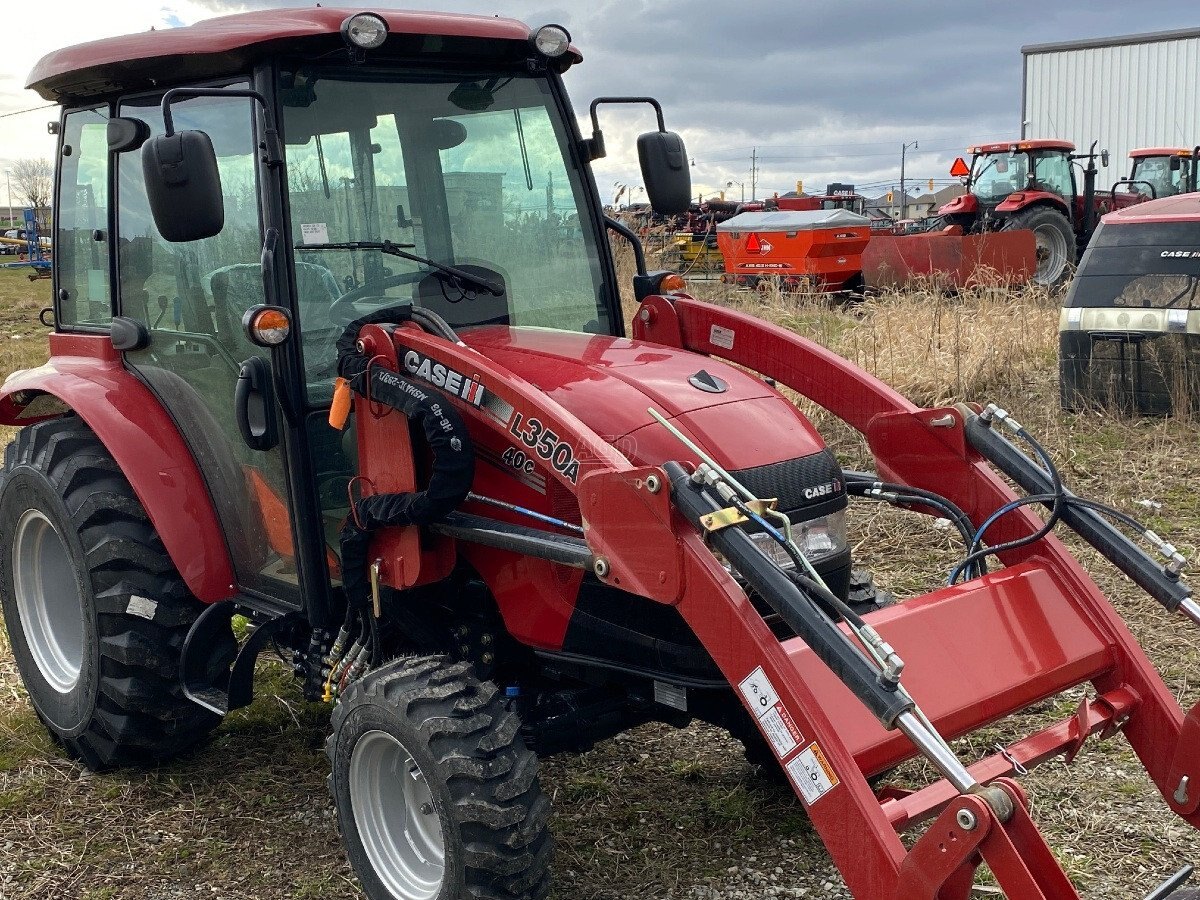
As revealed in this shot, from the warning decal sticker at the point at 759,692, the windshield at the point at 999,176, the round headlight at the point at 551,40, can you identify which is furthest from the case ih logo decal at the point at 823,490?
the windshield at the point at 999,176

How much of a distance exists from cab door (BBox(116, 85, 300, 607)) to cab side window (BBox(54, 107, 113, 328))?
0.53 ft

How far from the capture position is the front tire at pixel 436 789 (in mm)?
2738

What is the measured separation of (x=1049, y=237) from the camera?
16.0 meters

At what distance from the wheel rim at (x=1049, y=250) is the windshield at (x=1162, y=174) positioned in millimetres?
1889

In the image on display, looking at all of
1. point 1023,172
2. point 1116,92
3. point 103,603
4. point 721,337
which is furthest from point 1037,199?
point 103,603

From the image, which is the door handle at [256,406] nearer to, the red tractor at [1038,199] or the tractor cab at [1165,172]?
the red tractor at [1038,199]

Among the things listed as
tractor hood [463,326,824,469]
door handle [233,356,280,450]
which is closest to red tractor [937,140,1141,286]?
tractor hood [463,326,824,469]

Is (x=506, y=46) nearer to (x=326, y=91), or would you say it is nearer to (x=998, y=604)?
(x=326, y=91)

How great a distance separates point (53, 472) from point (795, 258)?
1372 centimetres

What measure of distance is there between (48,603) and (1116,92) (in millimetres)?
26161

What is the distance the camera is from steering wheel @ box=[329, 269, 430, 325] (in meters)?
3.36

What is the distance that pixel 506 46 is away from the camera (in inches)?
141

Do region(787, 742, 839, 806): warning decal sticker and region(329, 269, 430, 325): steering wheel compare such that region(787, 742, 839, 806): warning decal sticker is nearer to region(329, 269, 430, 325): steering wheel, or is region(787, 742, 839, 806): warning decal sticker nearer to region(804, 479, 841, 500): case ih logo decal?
region(804, 479, 841, 500): case ih logo decal

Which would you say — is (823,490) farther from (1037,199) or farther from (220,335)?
(1037,199)
